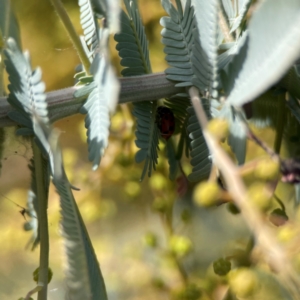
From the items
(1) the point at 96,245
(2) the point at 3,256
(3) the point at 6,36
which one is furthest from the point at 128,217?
(3) the point at 6,36

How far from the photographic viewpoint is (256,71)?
23 cm

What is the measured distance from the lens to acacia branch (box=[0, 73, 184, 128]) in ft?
1.11

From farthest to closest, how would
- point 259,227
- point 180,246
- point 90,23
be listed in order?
point 180,246
point 90,23
point 259,227

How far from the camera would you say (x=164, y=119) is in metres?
0.39

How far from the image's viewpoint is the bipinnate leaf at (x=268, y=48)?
0.67 ft

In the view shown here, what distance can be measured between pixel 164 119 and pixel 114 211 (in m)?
0.16

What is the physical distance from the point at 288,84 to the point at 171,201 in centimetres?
22

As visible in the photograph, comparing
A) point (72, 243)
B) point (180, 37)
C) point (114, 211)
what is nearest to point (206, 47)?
point (180, 37)

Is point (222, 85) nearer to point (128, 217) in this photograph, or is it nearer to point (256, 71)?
point (256, 71)

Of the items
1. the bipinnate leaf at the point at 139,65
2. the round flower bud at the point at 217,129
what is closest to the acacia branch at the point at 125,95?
the bipinnate leaf at the point at 139,65

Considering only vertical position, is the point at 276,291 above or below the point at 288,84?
below

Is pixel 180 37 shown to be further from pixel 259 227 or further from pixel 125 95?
pixel 259 227

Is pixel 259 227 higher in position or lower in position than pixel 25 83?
lower

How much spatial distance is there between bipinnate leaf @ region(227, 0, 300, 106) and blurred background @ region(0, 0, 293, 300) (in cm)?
19
